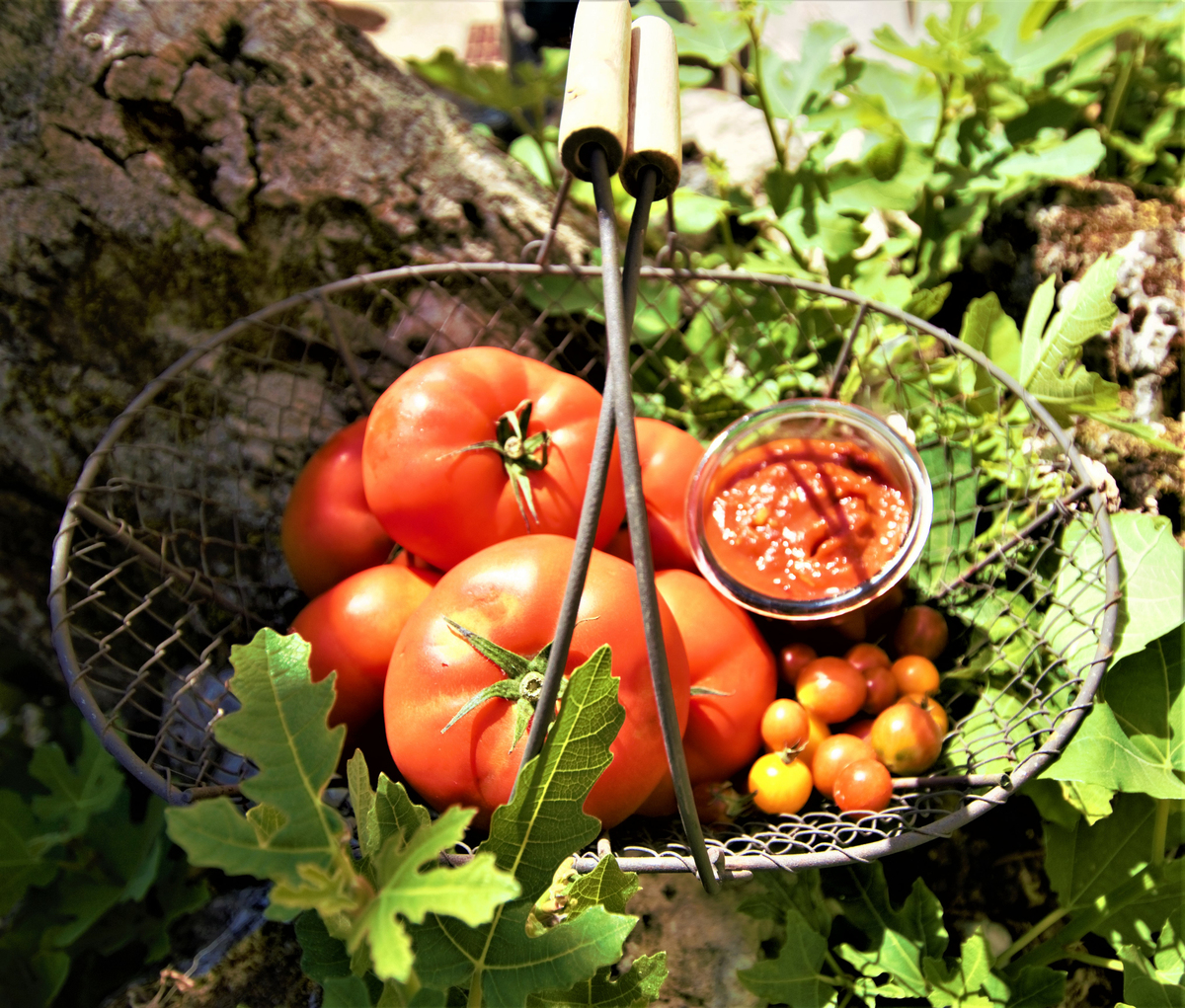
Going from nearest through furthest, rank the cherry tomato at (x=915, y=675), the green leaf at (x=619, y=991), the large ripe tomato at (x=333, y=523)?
1. the green leaf at (x=619, y=991)
2. the cherry tomato at (x=915, y=675)
3. the large ripe tomato at (x=333, y=523)

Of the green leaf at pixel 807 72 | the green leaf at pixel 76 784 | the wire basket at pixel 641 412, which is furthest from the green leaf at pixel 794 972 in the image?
the green leaf at pixel 807 72

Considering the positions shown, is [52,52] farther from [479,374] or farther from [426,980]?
[426,980]

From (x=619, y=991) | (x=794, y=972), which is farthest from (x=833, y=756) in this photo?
(x=619, y=991)

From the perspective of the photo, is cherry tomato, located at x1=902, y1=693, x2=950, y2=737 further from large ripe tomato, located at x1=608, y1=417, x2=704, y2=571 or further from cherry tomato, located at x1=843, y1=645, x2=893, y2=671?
large ripe tomato, located at x1=608, y1=417, x2=704, y2=571

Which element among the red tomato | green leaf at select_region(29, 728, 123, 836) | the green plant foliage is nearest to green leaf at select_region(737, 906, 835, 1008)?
the red tomato

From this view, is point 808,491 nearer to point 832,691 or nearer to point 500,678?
point 832,691

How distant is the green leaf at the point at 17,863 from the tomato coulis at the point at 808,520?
1.40 metres

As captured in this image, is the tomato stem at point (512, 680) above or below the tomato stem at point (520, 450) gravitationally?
below

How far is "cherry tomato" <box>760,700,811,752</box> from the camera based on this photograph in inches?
47.9

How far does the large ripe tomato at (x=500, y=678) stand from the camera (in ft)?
3.46

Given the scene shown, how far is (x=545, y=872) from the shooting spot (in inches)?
35.0

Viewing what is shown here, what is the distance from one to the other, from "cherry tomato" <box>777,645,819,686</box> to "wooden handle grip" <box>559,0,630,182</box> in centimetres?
79

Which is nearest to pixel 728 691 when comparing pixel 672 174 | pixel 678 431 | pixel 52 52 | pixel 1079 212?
pixel 678 431

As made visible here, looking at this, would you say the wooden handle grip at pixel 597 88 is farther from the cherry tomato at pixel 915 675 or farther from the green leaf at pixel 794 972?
the green leaf at pixel 794 972
